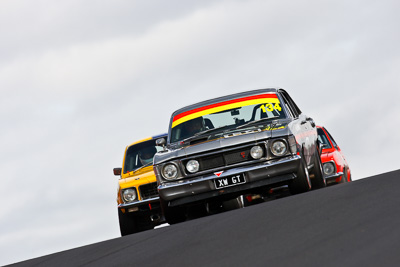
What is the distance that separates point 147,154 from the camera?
1573cm

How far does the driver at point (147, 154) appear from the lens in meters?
15.7

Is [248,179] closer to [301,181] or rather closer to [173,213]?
[301,181]

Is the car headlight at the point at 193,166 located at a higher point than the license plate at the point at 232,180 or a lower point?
higher

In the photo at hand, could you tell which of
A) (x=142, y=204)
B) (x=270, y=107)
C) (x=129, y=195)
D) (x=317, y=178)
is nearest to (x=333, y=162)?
(x=142, y=204)

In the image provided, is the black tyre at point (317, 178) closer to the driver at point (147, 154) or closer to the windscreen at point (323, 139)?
the driver at point (147, 154)

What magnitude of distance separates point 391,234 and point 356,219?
893 mm

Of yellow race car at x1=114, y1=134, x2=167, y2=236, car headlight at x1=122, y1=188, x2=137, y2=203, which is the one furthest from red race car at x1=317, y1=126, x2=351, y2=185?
car headlight at x1=122, y1=188, x2=137, y2=203

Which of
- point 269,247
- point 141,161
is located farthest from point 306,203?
point 141,161

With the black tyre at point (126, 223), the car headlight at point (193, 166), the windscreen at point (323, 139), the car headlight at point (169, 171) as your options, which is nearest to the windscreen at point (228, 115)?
the car headlight at point (193, 166)

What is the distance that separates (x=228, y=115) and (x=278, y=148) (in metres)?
1.39

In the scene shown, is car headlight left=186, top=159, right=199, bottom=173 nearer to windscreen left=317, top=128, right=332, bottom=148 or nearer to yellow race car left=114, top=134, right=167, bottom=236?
yellow race car left=114, top=134, right=167, bottom=236

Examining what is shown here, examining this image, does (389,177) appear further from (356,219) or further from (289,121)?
(356,219)

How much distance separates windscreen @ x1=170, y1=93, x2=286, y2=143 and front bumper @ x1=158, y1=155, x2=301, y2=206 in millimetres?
1011

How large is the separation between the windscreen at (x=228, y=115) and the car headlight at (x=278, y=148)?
2.97ft
